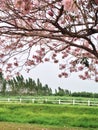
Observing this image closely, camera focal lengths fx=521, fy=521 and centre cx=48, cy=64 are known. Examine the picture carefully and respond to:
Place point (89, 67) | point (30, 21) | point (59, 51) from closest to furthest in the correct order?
point (30, 21) < point (59, 51) < point (89, 67)

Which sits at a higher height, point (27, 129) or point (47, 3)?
point (47, 3)

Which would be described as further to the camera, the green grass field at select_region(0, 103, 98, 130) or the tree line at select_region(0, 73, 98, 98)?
the tree line at select_region(0, 73, 98, 98)

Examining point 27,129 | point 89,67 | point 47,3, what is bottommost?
point 27,129

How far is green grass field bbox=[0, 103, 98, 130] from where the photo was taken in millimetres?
30016

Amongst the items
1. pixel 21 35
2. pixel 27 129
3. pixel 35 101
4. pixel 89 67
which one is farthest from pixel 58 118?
pixel 21 35

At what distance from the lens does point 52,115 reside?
114ft

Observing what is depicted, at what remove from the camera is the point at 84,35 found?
1193cm

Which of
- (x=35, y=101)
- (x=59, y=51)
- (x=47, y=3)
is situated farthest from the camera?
(x=35, y=101)

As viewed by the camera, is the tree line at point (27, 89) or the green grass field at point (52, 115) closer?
the green grass field at point (52, 115)

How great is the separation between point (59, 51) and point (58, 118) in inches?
760

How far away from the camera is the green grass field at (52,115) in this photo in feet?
98.5

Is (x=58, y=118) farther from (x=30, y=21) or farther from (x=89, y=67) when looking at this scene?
(x=30, y=21)

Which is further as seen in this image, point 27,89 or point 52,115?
point 27,89

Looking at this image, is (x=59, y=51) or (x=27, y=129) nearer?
(x=59, y=51)
